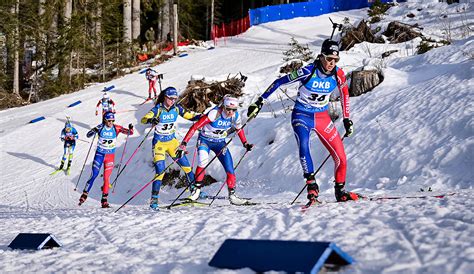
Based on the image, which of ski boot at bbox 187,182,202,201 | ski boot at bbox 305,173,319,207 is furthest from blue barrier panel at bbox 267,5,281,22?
ski boot at bbox 305,173,319,207

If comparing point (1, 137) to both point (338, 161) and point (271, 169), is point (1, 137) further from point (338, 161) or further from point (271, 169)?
point (338, 161)

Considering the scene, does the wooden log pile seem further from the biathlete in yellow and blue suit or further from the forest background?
the forest background

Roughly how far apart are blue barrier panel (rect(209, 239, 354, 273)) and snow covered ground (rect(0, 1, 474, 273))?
0.49ft

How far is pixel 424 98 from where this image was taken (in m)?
10.6

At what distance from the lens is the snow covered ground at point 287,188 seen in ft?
13.7

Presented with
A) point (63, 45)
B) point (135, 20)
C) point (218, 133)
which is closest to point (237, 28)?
point (135, 20)

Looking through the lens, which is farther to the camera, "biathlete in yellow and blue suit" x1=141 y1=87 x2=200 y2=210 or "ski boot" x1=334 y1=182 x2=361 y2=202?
"biathlete in yellow and blue suit" x1=141 y1=87 x2=200 y2=210

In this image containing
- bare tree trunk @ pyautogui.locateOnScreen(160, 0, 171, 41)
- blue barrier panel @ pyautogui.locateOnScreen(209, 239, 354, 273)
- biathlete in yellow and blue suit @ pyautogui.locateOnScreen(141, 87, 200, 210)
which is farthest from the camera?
bare tree trunk @ pyautogui.locateOnScreen(160, 0, 171, 41)

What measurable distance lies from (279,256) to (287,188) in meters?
6.68

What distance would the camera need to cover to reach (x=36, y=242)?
5266 mm

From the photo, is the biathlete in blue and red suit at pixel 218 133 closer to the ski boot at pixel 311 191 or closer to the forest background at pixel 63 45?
the ski boot at pixel 311 191

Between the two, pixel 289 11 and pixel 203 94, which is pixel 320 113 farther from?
pixel 289 11

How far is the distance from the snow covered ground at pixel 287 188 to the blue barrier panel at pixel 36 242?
13cm

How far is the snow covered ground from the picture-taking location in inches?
165
